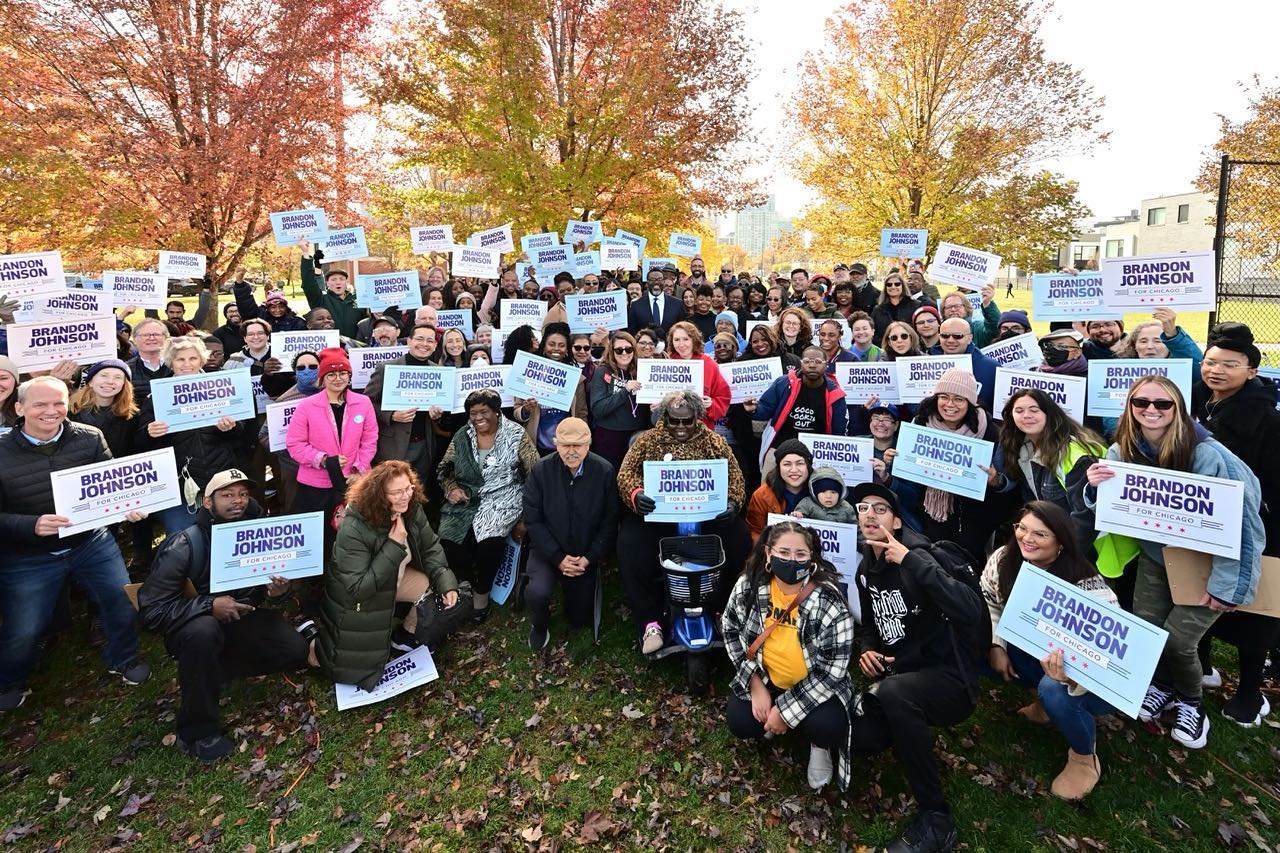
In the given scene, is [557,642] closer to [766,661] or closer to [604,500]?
[604,500]

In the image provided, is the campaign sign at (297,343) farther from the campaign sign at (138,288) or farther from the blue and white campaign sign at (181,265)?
the blue and white campaign sign at (181,265)

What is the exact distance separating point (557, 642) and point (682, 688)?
4.55ft

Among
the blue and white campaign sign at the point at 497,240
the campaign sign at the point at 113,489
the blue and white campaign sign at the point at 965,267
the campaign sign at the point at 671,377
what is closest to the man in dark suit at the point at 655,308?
the blue and white campaign sign at the point at 497,240

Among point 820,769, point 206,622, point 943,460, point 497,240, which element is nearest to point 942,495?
point 943,460

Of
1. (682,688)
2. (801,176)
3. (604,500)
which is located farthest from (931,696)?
(801,176)

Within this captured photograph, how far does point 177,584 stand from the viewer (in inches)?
201

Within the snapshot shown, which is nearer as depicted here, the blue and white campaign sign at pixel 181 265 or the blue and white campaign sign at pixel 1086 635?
the blue and white campaign sign at pixel 1086 635

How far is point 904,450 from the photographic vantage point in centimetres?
591

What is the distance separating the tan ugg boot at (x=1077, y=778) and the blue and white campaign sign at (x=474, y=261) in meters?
11.6

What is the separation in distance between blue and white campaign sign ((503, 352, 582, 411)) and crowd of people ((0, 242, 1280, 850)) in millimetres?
154

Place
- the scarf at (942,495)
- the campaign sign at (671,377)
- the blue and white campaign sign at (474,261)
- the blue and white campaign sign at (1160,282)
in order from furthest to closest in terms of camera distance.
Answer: the blue and white campaign sign at (474,261) → the campaign sign at (671,377) → the blue and white campaign sign at (1160,282) → the scarf at (942,495)

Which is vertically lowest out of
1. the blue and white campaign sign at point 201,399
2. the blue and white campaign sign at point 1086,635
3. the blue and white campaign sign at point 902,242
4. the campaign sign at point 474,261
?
the blue and white campaign sign at point 1086,635

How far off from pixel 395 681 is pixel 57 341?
5431 millimetres

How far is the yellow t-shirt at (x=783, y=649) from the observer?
4.54 m
